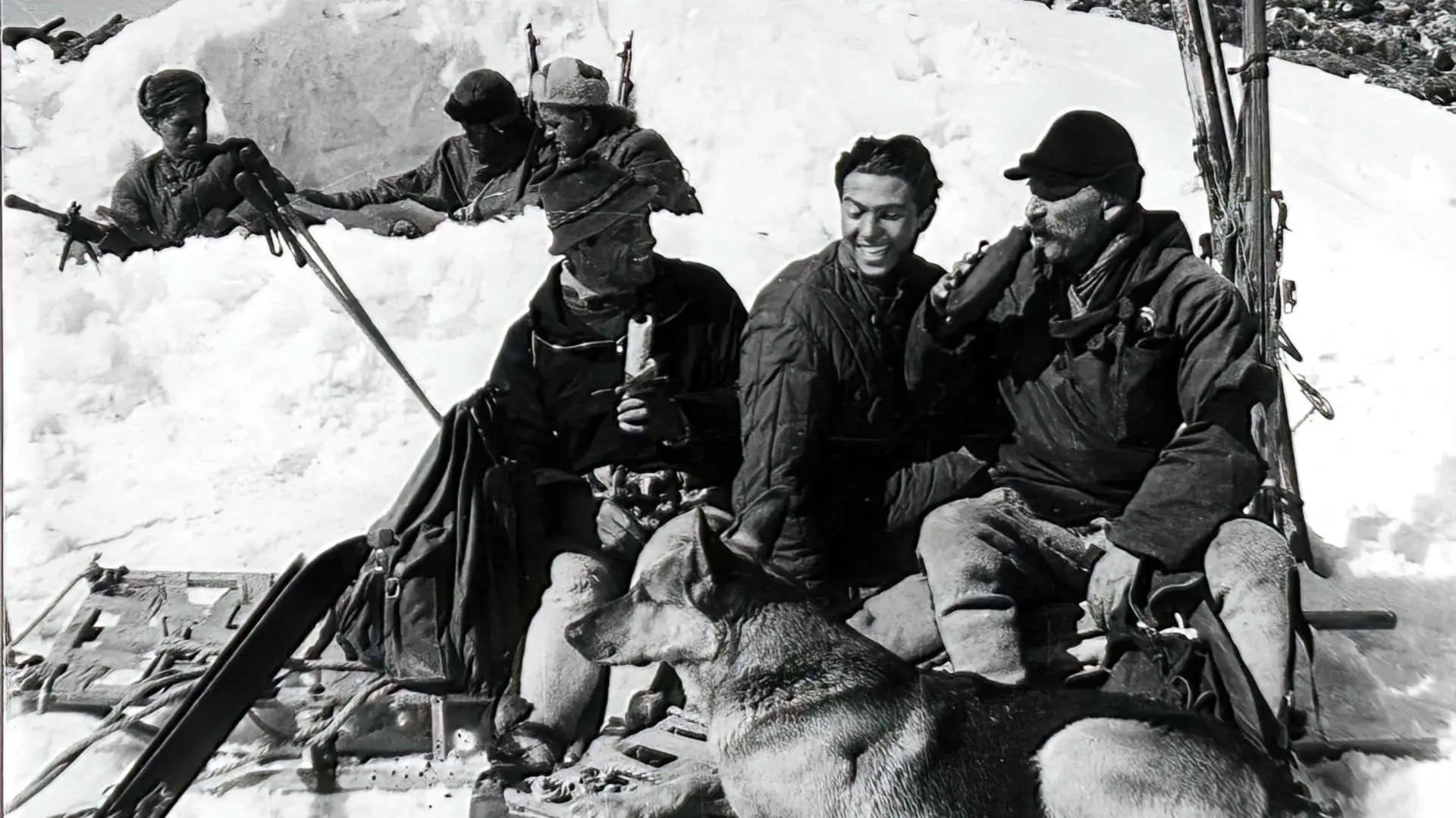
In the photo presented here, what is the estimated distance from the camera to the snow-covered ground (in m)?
4.97

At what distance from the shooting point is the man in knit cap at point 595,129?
5078mm

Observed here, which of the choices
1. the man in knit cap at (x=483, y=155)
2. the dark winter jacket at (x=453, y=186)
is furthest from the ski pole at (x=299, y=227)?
the man in knit cap at (x=483, y=155)

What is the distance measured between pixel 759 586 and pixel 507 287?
1.61 m

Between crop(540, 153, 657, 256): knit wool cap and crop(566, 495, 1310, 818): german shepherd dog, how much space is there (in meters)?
1.26

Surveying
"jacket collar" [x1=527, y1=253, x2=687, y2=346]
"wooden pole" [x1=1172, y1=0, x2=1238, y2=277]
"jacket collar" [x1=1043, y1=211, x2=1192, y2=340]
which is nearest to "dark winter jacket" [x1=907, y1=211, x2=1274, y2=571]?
"jacket collar" [x1=1043, y1=211, x2=1192, y2=340]

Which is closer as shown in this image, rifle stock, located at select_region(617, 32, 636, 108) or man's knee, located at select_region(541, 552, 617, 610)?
man's knee, located at select_region(541, 552, 617, 610)

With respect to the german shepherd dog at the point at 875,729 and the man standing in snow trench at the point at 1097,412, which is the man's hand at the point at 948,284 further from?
the german shepherd dog at the point at 875,729

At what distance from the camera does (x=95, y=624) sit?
505 cm

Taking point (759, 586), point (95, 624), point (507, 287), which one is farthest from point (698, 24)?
point (95, 624)

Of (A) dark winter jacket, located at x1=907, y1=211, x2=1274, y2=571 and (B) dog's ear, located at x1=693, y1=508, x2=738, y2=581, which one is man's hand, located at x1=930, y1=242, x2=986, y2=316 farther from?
(B) dog's ear, located at x1=693, y1=508, x2=738, y2=581

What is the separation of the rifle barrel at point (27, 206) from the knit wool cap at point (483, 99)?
154cm

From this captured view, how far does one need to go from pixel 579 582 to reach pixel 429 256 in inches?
55.9

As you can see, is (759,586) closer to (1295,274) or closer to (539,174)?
(539,174)

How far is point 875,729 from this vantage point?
3.97 m
